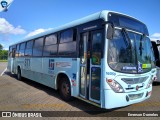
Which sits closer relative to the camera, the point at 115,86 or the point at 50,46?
the point at 115,86

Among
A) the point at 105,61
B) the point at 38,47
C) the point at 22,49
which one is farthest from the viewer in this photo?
the point at 22,49

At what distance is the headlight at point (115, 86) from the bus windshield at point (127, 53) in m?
0.38

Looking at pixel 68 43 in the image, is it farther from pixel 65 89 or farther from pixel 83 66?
pixel 65 89

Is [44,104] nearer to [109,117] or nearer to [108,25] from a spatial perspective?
[109,117]

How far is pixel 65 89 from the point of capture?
7980 mm

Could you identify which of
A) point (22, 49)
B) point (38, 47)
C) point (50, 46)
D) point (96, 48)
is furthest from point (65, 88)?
point (22, 49)

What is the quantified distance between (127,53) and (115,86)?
108cm

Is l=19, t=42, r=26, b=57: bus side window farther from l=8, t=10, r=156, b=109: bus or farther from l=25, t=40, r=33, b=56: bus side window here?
l=8, t=10, r=156, b=109: bus

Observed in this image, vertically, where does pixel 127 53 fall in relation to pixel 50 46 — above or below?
below

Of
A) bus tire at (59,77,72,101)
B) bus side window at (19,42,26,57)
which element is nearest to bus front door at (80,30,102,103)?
bus tire at (59,77,72,101)

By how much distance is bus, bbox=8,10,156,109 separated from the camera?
228 inches

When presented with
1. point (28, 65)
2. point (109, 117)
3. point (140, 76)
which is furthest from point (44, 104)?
point (28, 65)

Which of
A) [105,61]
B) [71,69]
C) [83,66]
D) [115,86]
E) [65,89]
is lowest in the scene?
[65,89]

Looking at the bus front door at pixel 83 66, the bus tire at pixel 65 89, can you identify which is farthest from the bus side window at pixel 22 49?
the bus front door at pixel 83 66
